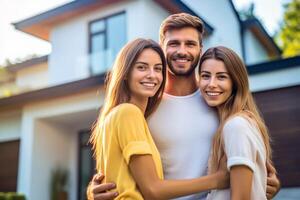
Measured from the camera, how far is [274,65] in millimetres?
7414

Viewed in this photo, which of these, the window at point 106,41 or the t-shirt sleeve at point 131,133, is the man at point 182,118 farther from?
the window at point 106,41

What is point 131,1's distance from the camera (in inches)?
430

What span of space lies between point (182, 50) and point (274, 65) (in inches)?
211

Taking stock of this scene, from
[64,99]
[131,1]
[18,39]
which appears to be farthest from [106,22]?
[18,39]

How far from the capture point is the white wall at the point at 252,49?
1566 cm

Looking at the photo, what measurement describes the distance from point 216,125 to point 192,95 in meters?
0.30

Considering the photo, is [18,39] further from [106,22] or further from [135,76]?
[135,76]

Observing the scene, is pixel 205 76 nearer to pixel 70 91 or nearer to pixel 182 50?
pixel 182 50

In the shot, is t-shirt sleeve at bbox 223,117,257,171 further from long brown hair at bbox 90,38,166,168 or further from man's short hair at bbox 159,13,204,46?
man's short hair at bbox 159,13,204,46

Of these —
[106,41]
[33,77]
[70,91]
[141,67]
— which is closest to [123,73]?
[141,67]

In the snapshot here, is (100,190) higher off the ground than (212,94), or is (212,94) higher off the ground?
(212,94)

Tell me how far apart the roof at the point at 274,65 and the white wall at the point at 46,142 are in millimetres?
3652

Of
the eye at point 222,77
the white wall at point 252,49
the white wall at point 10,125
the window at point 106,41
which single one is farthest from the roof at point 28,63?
the eye at point 222,77

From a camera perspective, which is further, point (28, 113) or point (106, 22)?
point (106, 22)
